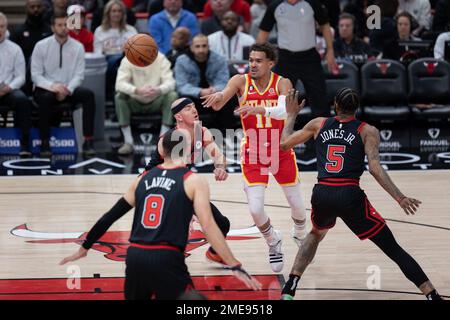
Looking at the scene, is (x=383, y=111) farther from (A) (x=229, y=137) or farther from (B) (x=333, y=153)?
(B) (x=333, y=153)

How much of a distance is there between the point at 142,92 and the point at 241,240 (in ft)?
13.1

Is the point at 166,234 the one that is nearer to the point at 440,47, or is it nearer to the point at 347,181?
the point at 347,181

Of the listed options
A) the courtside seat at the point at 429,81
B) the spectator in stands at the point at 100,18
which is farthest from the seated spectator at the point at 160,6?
the courtside seat at the point at 429,81

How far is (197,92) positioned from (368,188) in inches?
109

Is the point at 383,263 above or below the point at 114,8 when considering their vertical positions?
below

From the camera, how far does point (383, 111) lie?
43.6 feet

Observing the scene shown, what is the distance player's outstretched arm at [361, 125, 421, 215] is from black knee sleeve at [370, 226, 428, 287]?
0.24 meters

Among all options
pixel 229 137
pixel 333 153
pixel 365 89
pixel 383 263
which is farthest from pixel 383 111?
pixel 333 153

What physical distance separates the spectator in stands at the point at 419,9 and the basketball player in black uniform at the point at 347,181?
8166 millimetres

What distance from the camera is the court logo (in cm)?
Answer: 898

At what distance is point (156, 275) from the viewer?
5.76 meters

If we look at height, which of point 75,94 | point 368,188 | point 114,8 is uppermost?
point 114,8

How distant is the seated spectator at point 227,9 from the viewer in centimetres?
1440

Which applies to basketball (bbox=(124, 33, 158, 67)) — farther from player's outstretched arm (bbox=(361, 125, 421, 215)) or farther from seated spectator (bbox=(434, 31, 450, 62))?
seated spectator (bbox=(434, 31, 450, 62))
